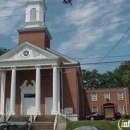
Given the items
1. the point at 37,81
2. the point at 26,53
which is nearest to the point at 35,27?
the point at 26,53

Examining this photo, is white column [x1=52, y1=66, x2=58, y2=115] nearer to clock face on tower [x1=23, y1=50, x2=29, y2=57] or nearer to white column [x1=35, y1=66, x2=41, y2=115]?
white column [x1=35, y1=66, x2=41, y2=115]

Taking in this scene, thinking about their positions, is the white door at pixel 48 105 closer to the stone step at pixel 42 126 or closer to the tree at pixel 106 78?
the stone step at pixel 42 126

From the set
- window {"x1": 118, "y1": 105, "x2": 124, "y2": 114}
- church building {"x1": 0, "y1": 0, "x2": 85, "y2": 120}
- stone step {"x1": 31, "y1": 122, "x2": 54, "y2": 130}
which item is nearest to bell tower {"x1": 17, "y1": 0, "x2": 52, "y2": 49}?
church building {"x1": 0, "y1": 0, "x2": 85, "y2": 120}

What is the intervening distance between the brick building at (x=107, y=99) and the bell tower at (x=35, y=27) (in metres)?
16.7

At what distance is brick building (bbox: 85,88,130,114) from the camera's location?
176 feet

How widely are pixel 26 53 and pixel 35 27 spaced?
6086mm

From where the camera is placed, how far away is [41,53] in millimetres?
37500

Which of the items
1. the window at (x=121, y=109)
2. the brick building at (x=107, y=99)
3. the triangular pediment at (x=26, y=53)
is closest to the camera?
the triangular pediment at (x=26, y=53)

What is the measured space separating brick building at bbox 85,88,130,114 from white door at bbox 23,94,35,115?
18.3m

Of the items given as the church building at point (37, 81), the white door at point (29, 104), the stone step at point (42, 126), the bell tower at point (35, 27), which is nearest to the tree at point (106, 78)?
the bell tower at point (35, 27)

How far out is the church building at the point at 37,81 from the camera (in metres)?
36.2

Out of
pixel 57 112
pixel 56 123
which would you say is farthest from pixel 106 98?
pixel 56 123

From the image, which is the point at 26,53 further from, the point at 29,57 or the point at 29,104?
the point at 29,104

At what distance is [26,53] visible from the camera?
37.9 meters
